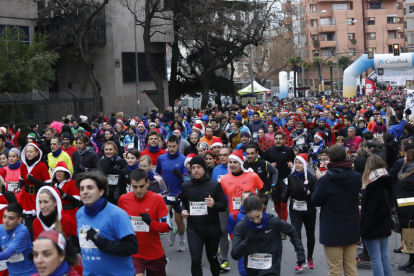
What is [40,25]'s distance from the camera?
3709 centimetres

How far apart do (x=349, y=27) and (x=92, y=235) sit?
9669cm

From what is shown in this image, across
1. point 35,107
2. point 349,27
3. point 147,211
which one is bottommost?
point 147,211

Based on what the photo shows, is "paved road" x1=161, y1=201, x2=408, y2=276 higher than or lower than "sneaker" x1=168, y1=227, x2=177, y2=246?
lower

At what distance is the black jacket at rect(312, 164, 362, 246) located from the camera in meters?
6.21

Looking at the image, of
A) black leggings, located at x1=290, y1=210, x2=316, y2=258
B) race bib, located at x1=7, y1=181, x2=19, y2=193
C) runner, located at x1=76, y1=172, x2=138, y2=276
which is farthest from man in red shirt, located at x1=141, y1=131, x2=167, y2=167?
runner, located at x1=76, y1=172, x2=138, y2=276

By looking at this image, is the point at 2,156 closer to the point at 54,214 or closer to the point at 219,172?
the point at 219,172

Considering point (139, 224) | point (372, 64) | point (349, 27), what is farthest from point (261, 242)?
point (349, 27)

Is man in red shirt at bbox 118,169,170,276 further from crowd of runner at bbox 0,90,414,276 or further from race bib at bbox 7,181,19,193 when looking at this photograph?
race bib at bbox 7,181,19,193

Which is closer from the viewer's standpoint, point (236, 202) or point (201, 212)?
point (201, 212)

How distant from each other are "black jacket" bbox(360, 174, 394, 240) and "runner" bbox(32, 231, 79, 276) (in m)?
3.91

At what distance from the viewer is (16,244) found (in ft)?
18.0

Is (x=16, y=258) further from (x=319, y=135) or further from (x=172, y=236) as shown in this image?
(x=319, y=135)

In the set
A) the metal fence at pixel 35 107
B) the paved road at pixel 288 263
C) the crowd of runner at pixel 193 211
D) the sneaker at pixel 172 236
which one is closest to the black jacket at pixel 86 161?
the crowd of runner at pixel 193 211

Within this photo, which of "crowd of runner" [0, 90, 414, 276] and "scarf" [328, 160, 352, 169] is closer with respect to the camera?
"crowd of runner" [0, 90, 414, 276]
